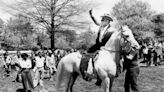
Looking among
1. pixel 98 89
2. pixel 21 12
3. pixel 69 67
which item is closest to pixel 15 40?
pixel 21 12

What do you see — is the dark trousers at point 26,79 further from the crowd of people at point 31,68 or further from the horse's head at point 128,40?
the horse's head at point 128,40

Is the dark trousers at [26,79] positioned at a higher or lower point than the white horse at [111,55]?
lower

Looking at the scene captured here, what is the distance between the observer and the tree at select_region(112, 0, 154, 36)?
182 feet

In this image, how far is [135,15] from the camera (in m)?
57.4

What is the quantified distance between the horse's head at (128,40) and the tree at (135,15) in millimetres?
49602

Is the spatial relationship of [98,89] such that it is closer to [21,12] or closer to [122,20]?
[21,12]

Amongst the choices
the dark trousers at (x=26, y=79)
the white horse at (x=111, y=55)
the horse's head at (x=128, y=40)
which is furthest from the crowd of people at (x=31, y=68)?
the horse's head at (x=128, y=40)

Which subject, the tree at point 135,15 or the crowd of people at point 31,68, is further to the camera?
the tree at point 135,15

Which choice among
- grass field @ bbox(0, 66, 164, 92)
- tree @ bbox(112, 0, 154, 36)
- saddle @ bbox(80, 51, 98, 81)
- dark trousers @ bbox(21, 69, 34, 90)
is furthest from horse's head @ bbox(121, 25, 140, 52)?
tree @ bbox(112, 0, 154, 36)

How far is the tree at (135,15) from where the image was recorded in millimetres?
55500

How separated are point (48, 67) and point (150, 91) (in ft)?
24.4

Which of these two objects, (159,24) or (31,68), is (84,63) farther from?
(159,24)

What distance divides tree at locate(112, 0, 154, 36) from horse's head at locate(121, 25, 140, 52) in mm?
49602

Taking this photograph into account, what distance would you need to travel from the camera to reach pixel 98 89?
1093cm
